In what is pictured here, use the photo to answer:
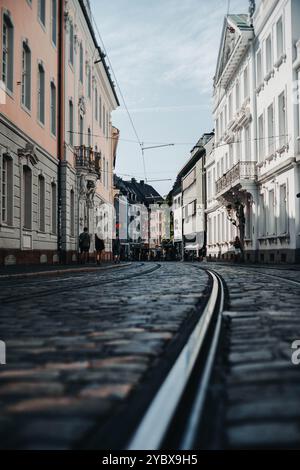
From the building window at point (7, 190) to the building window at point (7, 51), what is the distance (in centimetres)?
221

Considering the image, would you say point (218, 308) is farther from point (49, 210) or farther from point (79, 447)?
point (49, 210)

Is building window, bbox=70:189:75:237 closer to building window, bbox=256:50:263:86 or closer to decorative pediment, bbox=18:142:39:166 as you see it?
decorative pediment, bbox=18:142:39:166

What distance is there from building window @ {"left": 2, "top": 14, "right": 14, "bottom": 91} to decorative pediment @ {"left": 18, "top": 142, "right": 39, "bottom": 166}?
1.99 meters

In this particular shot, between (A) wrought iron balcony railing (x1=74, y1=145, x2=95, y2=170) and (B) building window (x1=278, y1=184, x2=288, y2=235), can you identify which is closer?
(B) building window (x1=278, y1=184, x2=288, y2=235)

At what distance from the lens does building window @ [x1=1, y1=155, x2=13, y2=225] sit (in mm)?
17359

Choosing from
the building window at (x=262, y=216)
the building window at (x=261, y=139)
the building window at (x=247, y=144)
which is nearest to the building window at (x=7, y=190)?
the building window at (x=262, y=216)

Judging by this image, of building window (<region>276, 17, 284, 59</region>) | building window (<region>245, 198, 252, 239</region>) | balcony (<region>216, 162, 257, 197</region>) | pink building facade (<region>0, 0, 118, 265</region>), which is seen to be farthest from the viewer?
building window (<region>245, 198, 252, 239</region>)

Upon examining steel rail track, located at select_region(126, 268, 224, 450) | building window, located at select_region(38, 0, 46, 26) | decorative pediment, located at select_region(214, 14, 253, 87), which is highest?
decorative pediment, located at select_region(214, 14, 253, 87)

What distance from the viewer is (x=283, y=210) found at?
26078mm

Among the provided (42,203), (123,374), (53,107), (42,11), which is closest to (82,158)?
→ (53,107)

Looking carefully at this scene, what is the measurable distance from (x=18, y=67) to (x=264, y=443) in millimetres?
18706

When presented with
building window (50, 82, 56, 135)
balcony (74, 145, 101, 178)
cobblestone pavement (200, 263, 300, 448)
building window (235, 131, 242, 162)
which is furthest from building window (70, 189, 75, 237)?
cobblestone pavement (200, 263, 300, 448)

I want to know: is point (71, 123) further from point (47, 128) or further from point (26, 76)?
point (26, 76)

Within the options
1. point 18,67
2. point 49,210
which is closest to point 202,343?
point 18,67
